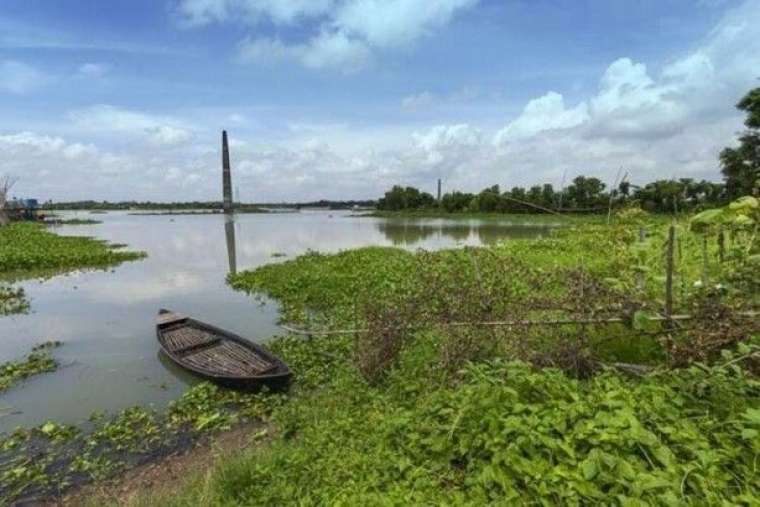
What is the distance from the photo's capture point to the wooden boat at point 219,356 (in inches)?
289

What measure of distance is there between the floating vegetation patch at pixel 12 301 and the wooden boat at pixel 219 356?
5230 mm

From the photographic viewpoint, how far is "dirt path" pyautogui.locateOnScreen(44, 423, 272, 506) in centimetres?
496

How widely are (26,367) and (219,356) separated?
3400 millimetres

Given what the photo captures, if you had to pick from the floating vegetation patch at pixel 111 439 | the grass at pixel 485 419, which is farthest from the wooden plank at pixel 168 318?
the grass at pixel 485 419

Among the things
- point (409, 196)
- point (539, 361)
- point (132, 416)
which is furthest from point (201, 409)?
point (409, 196)

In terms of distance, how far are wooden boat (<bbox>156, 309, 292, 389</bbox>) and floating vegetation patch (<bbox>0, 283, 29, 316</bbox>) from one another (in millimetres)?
5230

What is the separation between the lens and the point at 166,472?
5.45 metres

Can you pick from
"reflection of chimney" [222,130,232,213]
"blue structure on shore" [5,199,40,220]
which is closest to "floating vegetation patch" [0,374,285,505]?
"blue structure on shore" [5,199,40,220]

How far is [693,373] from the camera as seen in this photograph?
3.58m

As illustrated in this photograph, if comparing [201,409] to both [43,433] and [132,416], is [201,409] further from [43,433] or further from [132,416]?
[43,433]

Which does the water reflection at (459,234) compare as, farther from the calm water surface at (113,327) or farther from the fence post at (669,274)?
the fence post at (669,274)

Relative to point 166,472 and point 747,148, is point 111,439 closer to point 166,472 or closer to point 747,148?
point 166,472

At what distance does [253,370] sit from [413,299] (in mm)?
3247

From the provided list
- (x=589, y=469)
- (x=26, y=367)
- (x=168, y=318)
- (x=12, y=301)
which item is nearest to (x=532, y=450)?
(x=589, y=469)
